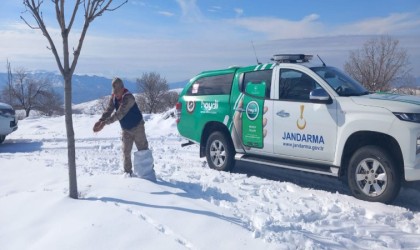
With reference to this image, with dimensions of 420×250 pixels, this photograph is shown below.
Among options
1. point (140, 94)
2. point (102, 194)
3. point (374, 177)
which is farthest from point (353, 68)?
point (140, 94)

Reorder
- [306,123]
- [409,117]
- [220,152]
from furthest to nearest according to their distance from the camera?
[220,152] < [306,123] < [409,117]

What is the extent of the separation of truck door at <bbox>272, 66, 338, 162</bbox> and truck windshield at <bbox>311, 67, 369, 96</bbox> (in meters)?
0.20

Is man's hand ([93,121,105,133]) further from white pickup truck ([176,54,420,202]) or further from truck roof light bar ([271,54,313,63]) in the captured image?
truck roof light bar ([271,54,313,63])

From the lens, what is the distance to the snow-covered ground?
4184mm

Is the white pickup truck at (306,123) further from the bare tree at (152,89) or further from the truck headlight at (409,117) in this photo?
the bare tree at (152,89)

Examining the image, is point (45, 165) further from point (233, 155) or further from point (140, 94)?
point (140, 94)

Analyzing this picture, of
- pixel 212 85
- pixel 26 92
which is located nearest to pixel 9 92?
pixel 26 92

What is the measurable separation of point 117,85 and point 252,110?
2.32m

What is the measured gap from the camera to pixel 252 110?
7.29m

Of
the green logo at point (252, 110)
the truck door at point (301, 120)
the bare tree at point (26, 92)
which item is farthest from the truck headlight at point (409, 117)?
the bare tree at point (26, 92)

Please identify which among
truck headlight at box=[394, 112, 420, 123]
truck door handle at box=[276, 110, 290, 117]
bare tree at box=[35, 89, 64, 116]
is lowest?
bare tree at box=[35, 89, 64, 116]

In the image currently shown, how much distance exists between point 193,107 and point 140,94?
2176 inches

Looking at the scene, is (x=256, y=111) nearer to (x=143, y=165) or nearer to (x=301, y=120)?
(x=301, y=120)

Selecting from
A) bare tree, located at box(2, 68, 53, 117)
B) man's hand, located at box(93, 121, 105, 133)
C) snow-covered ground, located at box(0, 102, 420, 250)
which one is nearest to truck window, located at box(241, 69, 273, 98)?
snow-covered ground, located at box(0, 102, 420, 250)
